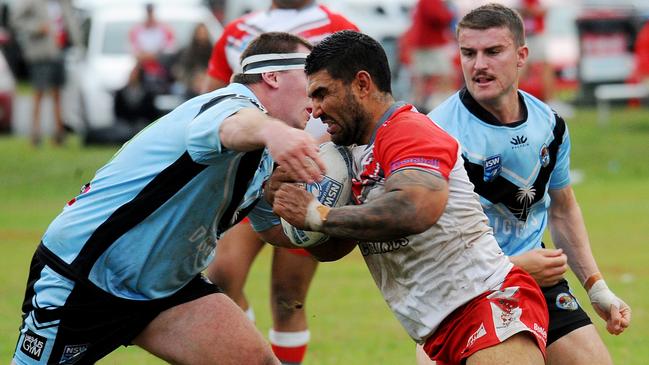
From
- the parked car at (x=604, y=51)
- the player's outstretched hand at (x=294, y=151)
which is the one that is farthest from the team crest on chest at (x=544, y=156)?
the parked car at (x=604, y=51)

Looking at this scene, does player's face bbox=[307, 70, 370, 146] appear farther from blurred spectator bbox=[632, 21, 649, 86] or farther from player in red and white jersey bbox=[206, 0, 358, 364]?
blurred spectator bbox=[632, 21, 649, 86]

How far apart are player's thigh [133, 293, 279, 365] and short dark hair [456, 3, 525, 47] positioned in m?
1.78

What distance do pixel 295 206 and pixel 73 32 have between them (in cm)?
1953

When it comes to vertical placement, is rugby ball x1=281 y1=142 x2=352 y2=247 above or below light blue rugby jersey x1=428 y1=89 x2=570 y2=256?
above

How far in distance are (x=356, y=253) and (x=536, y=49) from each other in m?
7.37

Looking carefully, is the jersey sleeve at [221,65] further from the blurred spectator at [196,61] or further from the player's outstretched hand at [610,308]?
the blurred spectator at [196,61]

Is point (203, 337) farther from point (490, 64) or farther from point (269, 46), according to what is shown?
point (490, 64)

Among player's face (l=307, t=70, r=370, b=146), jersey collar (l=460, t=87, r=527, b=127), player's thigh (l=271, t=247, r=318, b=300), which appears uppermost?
player's face (l=307, t=70, r=370, b=146)

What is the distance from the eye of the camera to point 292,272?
23.3 feet

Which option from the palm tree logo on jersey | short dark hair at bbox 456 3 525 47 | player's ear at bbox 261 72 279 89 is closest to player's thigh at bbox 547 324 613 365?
the palm tree logo on jersey

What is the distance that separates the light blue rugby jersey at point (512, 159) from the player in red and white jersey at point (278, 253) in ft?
3.78

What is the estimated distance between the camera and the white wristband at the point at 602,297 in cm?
577

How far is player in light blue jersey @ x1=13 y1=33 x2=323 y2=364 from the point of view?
4961 mm

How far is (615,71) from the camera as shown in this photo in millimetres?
25406
